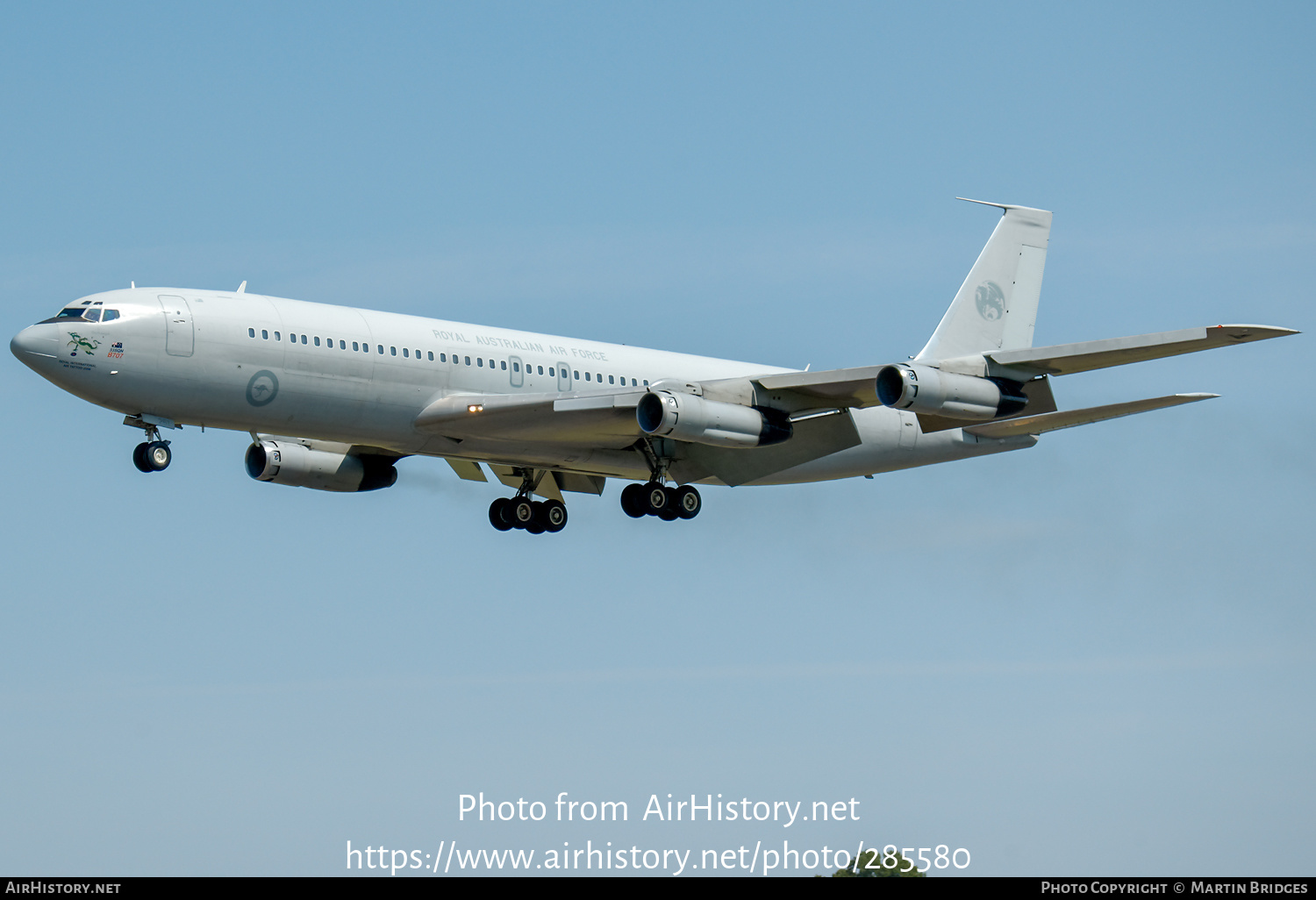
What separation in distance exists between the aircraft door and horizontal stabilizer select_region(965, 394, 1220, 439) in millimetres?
19291

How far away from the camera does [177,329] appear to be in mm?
36406

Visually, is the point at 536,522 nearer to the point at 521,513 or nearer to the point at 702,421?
the point at 521,513

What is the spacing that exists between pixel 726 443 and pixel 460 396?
641 cm

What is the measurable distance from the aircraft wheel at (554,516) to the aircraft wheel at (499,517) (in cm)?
105

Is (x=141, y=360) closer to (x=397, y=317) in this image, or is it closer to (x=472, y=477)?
(x=397, y=317)

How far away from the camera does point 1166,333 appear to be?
3669 cm

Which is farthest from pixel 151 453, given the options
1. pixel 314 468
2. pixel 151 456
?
pixel 314 468

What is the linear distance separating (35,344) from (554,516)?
15944 mm

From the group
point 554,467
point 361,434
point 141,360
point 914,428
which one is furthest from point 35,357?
point 914,428

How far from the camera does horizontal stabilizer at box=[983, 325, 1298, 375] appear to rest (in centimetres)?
3531

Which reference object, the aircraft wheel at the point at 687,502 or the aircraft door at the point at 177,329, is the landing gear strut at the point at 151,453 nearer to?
the aircraft door at the point at 177,329

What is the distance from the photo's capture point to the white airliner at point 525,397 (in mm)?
36344

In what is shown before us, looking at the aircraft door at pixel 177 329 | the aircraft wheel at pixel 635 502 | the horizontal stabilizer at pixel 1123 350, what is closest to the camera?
the horizontal stabilizer at pixel 1123 350

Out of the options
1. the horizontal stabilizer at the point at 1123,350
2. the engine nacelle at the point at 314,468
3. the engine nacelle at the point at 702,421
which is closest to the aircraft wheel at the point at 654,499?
the engine nacelle at the point at 702,421
